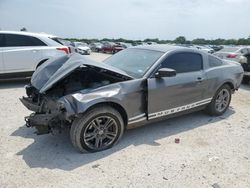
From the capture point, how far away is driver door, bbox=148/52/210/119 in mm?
4137

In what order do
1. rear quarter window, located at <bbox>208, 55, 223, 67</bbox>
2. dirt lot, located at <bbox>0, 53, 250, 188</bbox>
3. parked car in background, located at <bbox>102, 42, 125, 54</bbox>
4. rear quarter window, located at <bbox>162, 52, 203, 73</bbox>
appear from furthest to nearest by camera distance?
parked car in background, located at <bbox>102, 42, 125, 54</bbox> → rear quarter window, located at <bbox>208, 55, 223, 67</bbox> → rear quarter window, located at <bbox>162, 52, 203, 73</bbox> → dirt lot, located at <bbox>0, 53, 250, 188</bbox>

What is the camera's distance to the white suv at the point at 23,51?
768 cm

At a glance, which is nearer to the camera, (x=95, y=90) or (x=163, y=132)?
(x=95, y=90)

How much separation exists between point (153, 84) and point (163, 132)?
3.35 ft

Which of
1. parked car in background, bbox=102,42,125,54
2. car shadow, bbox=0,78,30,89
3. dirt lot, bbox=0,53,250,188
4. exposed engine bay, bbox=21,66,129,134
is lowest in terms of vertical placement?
parked car in background, bbox=102,42,125,54

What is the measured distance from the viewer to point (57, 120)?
3521mm

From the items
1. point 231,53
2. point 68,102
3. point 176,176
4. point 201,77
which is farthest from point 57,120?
point 231,53

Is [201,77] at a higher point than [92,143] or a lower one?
higher

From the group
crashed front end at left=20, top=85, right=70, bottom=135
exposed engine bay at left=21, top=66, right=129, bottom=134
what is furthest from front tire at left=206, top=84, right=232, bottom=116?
crashed front end at left=20, top=85, right=70, bottom=135

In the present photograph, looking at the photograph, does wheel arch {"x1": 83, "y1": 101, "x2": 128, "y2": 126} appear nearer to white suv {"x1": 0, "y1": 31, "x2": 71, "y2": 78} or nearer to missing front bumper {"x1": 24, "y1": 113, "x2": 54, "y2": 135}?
missing front bumper {"x1": 24, "y1": 113, "x2": 54, "y2": 135}

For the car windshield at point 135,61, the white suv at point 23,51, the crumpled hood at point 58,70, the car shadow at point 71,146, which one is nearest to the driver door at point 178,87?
the car windshield at point 135,61

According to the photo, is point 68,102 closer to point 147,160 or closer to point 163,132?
point 147,160

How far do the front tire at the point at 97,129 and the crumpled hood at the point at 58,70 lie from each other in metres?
0.68

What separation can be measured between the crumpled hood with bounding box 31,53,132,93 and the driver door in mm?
581
